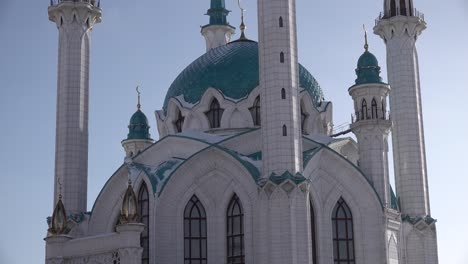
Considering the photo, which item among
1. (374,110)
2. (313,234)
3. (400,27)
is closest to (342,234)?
(313,234)

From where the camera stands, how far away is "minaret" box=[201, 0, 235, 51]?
156 feet

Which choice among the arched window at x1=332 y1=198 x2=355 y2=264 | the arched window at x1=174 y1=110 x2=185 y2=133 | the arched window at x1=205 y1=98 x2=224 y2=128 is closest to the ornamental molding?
the arched window at x1=205 y1=98 x2=224 y2=128

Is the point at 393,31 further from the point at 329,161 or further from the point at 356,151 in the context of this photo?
the point at 329,161

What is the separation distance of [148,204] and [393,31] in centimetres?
1526

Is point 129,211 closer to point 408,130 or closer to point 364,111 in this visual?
point 364,111

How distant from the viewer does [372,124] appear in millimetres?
36656

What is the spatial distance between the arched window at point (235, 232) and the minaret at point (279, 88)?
2650mm

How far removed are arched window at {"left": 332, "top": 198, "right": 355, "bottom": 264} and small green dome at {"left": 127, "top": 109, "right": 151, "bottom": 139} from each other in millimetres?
13703

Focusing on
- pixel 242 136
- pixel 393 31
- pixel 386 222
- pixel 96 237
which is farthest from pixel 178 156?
pixel 393 31

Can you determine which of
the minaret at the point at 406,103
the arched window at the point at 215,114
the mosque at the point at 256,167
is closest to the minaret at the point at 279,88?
the mosque at the point at 256,167

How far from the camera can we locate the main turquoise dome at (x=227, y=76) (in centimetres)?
3931

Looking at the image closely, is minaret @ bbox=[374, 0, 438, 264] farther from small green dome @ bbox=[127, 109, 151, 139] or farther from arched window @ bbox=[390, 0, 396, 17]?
small green dome @ bbox=[127, 109, 151, 139]

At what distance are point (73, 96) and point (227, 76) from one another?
692cm

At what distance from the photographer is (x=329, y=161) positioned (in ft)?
117
